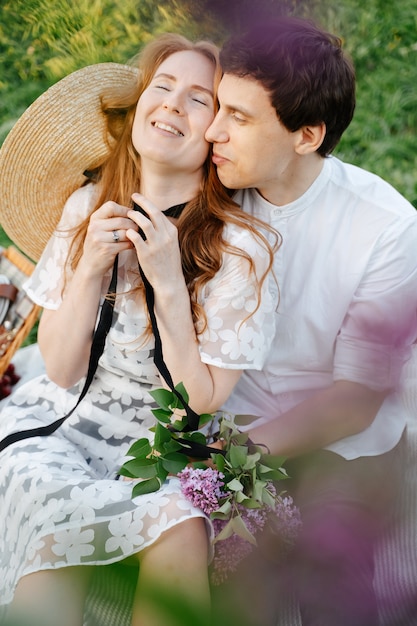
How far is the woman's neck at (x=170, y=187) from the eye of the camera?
2.02m

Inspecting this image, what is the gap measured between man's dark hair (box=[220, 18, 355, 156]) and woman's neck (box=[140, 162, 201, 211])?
0.30 meters

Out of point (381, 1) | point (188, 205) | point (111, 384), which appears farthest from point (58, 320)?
point (381, 1)

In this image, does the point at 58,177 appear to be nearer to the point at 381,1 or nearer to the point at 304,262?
the point at 304,262

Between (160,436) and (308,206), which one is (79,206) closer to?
(308,206)

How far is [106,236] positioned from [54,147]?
59 cm

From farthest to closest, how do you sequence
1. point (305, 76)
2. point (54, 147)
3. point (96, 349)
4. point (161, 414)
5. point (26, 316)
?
point (26, 316), point (54, 147), point (96, 349), point (305, 76), point (161, 414)

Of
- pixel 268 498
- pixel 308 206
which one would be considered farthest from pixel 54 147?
pixel 268 498

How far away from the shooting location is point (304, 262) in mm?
2158

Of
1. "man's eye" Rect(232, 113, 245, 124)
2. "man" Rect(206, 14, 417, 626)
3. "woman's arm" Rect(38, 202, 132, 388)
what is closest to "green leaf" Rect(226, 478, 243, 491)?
"man" Rect(206, 14, 417, 626)

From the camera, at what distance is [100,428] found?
2.16 metres

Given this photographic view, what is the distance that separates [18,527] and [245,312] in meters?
0.78

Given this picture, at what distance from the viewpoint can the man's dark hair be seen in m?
1.69

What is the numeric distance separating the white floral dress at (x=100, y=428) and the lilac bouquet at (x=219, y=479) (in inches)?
2.5

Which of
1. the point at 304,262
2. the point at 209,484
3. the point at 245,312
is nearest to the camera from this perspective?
the point at 209,484
